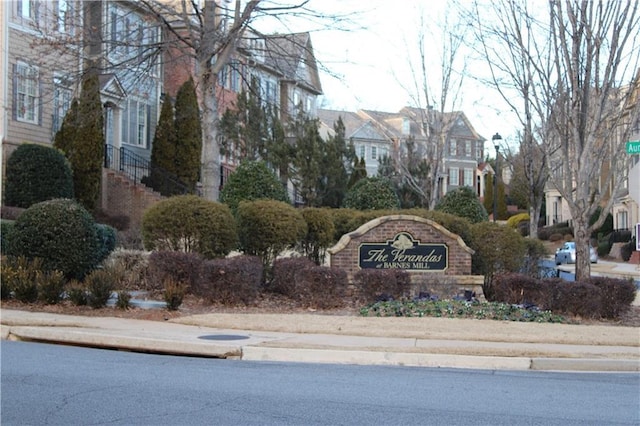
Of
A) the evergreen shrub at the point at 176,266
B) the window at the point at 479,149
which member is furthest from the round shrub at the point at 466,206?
the window at the point at 479,149

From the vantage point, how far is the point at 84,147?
2712cm

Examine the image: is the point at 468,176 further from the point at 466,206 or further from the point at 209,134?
the point at 209,134

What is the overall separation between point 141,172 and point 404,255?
57.1 feet

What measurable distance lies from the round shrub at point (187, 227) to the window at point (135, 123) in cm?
1723

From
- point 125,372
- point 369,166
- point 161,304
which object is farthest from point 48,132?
point 369,166

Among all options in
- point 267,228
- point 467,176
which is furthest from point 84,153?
point 467,176

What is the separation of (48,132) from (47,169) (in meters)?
3.54

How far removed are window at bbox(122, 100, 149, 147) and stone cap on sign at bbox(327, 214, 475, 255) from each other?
1792cm

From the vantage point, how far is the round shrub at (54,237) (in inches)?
632

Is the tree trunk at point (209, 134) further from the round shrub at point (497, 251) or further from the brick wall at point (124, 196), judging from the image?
the brick wall at point (124, 196)

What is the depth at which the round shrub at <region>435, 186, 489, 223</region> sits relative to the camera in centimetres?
2252

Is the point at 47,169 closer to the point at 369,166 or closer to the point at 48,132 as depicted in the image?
the point at 48,132

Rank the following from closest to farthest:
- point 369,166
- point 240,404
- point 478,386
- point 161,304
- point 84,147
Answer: point 240,404 < point 478,386 < point 161,304 < point 84,147 < point 369,166

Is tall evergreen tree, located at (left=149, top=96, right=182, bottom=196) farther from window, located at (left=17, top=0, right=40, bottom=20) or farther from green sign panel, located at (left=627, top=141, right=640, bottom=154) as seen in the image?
green sign panel, located at (left=627, top=141, right=640, bottom=154)
